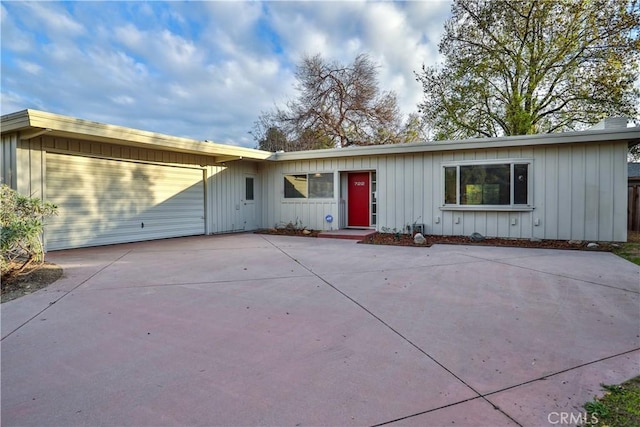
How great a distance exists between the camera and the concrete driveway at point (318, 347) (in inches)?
77.9

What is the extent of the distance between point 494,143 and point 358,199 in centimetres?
447

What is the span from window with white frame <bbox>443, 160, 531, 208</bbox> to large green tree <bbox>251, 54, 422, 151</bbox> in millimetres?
11542

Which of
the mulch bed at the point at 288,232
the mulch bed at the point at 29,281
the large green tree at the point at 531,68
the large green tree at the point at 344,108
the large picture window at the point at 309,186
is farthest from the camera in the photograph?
the large green tree at the point at 344,108

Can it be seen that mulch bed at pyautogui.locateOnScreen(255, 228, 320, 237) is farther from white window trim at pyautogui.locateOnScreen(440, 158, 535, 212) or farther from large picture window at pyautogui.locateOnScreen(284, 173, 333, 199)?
white window trim at pyautogui.locateOnScreen(440, 158, 535, 212)

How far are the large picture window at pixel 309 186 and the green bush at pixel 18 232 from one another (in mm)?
7604

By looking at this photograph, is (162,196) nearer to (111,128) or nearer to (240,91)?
(111,128)

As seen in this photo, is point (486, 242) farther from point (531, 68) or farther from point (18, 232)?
point (531, 68)

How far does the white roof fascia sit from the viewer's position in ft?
25.5

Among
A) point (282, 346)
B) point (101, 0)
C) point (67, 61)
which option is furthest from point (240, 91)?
point (282, 346)

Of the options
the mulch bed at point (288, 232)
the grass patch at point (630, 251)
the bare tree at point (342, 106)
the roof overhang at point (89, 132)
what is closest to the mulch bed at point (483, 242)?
the grass patch at point (630, 251)

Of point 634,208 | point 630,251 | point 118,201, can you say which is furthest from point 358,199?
→ point 634,208

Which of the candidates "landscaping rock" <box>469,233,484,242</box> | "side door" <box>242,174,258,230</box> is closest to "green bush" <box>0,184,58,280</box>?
"side door" <box>242,174,258,230</box>

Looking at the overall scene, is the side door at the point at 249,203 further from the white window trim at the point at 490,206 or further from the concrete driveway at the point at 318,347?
the concrete driveway at the point at 318,347

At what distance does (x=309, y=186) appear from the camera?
11828 millimetres
